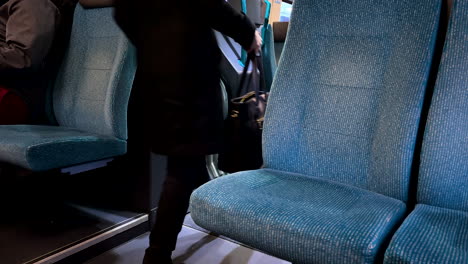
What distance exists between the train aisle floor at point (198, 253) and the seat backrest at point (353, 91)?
0.53 m

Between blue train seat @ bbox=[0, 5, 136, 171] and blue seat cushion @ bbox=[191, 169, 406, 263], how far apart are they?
2.19ft

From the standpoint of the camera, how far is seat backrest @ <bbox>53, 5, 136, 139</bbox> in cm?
140

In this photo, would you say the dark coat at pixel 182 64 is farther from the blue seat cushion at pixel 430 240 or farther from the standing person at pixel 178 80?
the blue seat cushion at pixel 430 240

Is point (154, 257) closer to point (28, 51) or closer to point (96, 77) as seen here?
point (96, 77)

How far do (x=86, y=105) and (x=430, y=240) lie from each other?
137 centimetres

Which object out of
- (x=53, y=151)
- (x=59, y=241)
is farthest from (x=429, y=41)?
(x=59, y=241)

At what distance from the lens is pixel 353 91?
91 cm

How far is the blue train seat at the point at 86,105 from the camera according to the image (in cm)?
119

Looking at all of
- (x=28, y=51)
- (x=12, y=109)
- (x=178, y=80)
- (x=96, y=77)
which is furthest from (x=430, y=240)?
(x=12, y=109)

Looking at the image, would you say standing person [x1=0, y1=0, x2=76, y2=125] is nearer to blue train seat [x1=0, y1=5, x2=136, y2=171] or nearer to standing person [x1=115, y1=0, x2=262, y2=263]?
blue train seat [x1=0, y1=5, x2=136, y2=171]

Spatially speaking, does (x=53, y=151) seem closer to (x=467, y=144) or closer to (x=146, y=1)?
(x=146, y=1)

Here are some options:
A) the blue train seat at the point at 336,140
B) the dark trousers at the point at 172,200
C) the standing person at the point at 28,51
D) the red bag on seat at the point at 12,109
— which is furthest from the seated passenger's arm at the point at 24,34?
the blue train seat at the point at 336,140

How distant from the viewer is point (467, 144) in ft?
2.43

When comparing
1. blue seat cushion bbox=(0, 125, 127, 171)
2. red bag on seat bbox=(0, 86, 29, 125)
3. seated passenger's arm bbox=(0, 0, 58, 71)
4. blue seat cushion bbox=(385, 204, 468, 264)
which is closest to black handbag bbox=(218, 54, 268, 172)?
blue seat cushion bbox=(0, 125, 127, 171)
